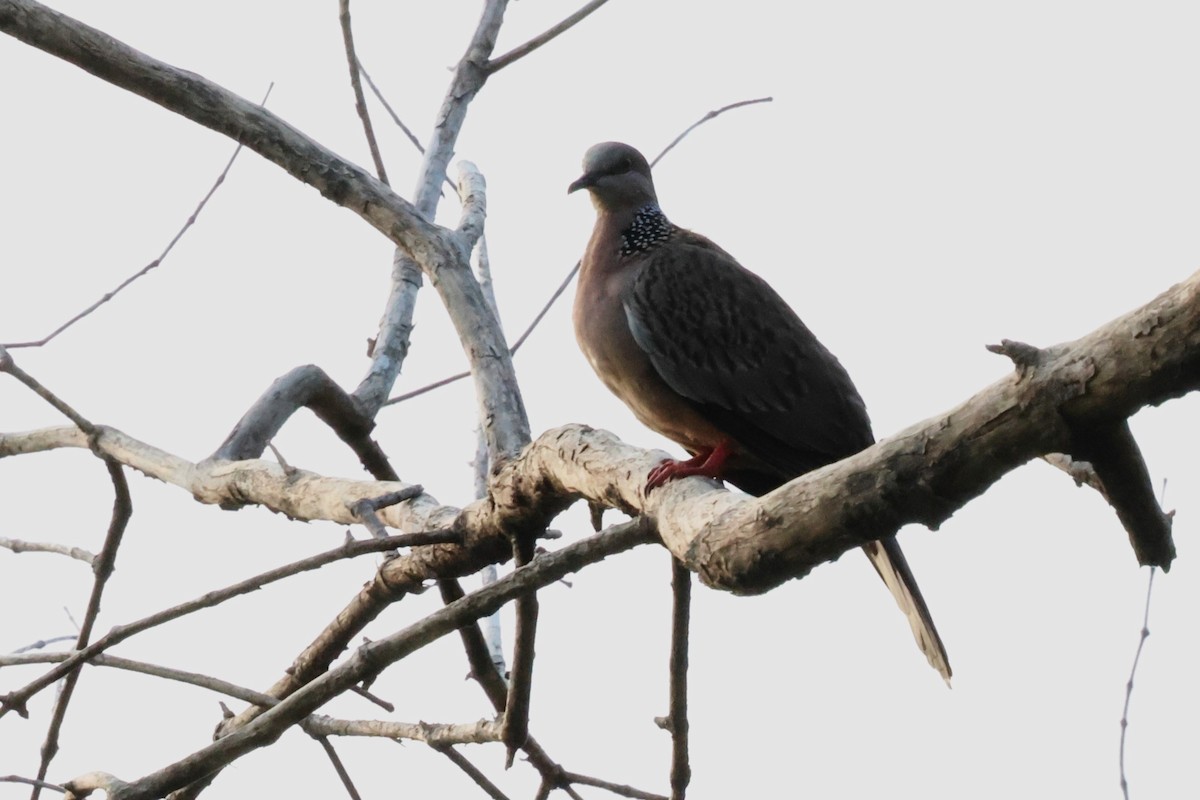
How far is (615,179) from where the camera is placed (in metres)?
5.08

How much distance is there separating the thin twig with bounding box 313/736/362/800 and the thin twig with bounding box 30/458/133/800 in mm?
697

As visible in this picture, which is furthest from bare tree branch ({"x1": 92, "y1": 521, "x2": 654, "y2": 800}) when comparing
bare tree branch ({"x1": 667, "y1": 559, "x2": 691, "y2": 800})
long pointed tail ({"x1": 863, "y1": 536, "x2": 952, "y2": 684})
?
long pointed tail ({"x1": 863, "y1": 536, "x2": 952, "y2": 684})

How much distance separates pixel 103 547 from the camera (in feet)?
11.5

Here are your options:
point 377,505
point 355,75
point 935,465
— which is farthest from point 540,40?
point 935,465

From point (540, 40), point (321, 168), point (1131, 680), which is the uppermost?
point (540, 40)

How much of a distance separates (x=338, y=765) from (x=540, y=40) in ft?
7.44

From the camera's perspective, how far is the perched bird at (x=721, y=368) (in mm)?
4234

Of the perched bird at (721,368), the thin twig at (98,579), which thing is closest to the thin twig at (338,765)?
the thin twig at (98,579)

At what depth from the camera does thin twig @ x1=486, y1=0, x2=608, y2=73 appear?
4074mm

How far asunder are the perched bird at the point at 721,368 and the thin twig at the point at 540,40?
82 centimetres

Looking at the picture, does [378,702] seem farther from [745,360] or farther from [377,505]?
[745,360]

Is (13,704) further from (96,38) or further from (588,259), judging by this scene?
(588,259)

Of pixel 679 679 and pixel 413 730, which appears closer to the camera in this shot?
pixel 679 679

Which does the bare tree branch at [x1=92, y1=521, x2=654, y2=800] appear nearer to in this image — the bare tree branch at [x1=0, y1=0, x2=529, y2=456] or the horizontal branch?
the horizontal branch
